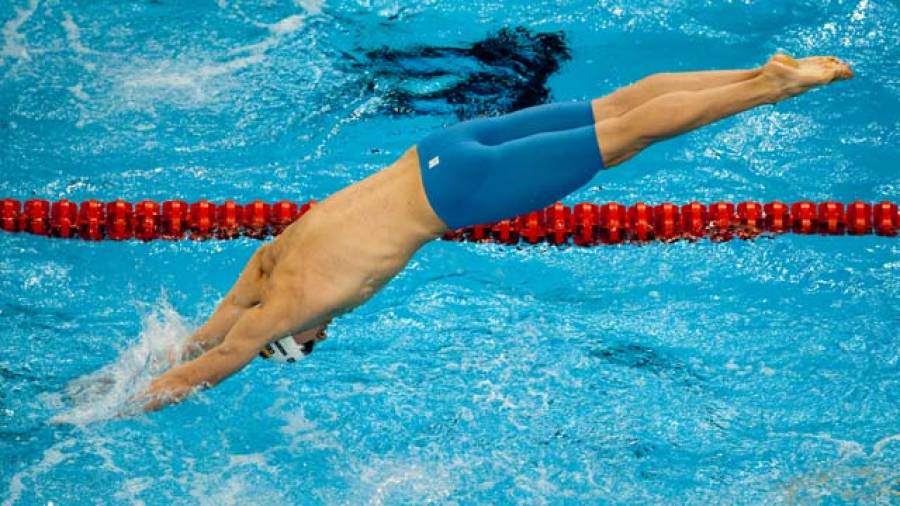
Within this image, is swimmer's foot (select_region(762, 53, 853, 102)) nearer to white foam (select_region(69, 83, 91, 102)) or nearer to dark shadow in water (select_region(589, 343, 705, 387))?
dark shadow in water (select_region(589, 343, 705, 387))

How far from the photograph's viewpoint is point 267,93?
22.0ft

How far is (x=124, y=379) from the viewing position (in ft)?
15.6

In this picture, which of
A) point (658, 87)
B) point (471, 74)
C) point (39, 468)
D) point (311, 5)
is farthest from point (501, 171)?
point (311, 5)

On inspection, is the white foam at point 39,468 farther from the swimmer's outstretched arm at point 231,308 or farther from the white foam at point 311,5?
the white foam at point 311,5

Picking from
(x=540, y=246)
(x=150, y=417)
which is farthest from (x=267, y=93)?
(x=150, y=417)

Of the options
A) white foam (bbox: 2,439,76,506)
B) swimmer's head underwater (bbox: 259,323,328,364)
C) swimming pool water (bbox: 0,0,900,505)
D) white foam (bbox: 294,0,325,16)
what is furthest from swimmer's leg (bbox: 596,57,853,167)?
white foam (bbox: 294,0,325,16)

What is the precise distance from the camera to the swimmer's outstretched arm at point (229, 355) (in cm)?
389

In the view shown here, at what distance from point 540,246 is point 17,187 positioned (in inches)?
103

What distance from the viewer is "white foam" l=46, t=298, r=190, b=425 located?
464 centimetres

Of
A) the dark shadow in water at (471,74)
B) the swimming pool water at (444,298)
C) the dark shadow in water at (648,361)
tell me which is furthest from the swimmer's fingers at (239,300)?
the dark shadow in water at (471,74)

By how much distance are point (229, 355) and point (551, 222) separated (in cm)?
223

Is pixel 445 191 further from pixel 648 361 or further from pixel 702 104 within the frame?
pixel 648 361

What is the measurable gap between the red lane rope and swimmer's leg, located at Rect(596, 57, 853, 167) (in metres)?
→ 1.93

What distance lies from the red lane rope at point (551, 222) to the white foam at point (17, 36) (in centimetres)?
153
